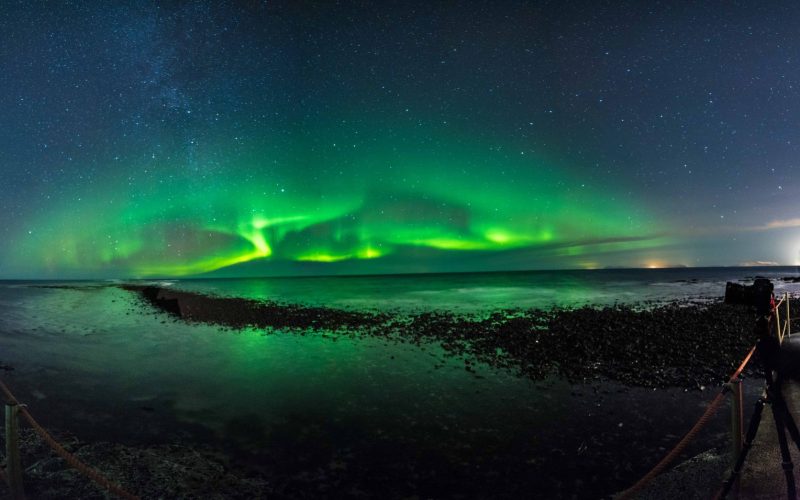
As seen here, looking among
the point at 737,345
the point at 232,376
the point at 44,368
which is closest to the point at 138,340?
the point at 44,368

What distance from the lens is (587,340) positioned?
62.6ft

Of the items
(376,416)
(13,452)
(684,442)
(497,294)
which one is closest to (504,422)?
(376,416)

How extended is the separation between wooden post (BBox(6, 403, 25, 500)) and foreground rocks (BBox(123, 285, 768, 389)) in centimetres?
1329

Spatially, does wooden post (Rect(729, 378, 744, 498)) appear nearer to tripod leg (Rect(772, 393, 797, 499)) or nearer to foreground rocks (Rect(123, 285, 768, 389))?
tripod leg (Rect(772, 393, 797, 499))

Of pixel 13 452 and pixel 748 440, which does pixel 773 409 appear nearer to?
pixel 748 440

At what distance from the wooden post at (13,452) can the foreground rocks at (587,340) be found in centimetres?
1329

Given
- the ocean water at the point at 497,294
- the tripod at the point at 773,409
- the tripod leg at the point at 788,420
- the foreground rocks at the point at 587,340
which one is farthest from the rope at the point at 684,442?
the ocean water at the point at 497,294

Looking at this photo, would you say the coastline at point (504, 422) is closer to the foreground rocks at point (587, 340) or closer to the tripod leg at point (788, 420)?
the foreground rocks at point (587, 340)

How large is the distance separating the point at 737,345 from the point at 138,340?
31.5 metres

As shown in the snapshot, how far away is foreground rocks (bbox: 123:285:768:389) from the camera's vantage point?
46.4 feet

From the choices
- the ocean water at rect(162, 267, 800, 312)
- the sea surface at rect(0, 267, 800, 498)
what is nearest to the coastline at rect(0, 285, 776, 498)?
the sea surface at rect(0, 267, 800, 498)

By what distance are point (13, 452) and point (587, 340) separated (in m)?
19.9

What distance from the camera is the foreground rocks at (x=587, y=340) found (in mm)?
14148

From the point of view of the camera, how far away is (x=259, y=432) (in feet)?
32.6
